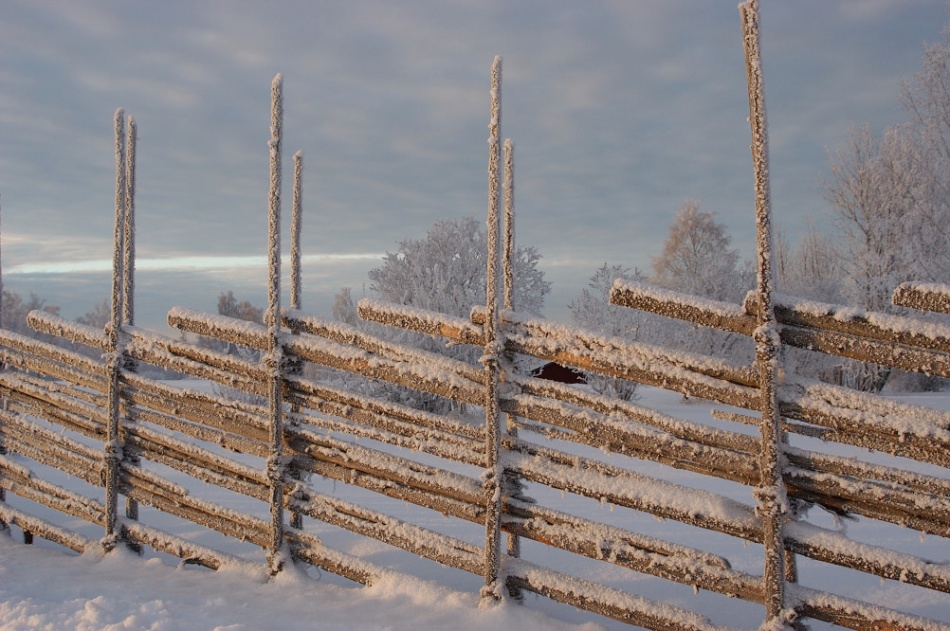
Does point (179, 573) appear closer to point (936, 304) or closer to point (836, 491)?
point (836, 491)

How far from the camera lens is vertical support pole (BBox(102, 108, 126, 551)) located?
4602 mm

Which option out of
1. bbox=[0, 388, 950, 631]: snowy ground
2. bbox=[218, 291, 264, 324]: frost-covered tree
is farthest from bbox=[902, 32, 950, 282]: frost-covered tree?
bbox=[218, 291, 264, 324]: frost-covered tree

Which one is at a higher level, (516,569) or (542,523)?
(542,523)

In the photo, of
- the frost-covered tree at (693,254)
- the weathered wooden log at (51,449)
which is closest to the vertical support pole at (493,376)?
the weathered wooden log at (51,449)

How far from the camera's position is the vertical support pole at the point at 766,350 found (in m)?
2.71

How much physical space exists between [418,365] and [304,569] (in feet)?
4.71

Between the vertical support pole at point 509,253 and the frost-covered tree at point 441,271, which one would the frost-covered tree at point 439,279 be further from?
the vertical support pole at point 509,253

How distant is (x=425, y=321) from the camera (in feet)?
11.0

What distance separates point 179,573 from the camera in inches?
164

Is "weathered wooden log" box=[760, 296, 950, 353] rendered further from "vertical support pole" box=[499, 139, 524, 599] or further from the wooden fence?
"vertical support pole" box=[499, 139, 524, 599]

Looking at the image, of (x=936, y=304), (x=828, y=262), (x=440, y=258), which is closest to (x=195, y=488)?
(x=936, y=304)

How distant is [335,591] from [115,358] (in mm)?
2147

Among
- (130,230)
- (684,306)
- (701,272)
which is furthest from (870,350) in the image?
(701,272)

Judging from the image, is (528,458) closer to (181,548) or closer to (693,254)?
(181,548)
